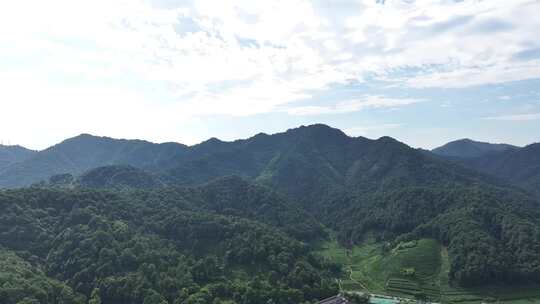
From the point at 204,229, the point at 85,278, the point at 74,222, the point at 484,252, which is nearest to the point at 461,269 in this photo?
the point at 484,252

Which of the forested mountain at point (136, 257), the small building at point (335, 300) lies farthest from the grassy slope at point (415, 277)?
the small building at point (335, 300)

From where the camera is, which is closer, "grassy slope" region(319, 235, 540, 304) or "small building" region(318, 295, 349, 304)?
"small building" region(318, 295, 349, 304)

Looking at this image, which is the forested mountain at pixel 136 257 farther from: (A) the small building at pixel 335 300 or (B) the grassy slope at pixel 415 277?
(B) the grassy slope at pixel 415 277

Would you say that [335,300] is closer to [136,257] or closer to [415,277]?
[415,277]

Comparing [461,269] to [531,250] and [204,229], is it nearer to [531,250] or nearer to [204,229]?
[531,250]

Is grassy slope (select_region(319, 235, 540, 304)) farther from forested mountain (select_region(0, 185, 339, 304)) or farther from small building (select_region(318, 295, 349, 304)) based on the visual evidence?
small building (select_region(318, 295, 349, 304))

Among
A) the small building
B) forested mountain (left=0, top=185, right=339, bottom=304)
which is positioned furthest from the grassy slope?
the small building
